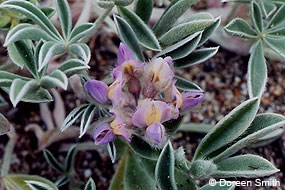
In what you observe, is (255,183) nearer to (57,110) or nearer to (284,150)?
(284,150)

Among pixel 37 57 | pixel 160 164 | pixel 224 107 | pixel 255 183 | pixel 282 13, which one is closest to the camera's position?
pixel 160 164

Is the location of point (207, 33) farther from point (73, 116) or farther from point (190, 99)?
point (73, 116)

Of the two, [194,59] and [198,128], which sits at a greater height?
[194,59]

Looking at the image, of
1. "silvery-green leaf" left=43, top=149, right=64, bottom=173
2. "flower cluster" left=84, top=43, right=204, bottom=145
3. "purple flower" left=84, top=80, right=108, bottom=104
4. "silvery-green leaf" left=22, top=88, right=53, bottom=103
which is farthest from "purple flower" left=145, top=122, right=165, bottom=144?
"silvery-green leaf" left=43, top=149, right=64, bottom=173

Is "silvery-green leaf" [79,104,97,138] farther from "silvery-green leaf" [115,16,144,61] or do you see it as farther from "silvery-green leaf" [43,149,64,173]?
"silvery-green leaf" [43,149,64,173]

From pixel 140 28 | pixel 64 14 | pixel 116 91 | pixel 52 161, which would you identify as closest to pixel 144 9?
pixel 140 28

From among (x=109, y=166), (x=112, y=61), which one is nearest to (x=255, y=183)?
(x=109, y=166)

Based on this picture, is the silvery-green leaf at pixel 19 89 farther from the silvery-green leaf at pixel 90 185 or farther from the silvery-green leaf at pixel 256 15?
the silvery-green leaf at pixel 256 15
